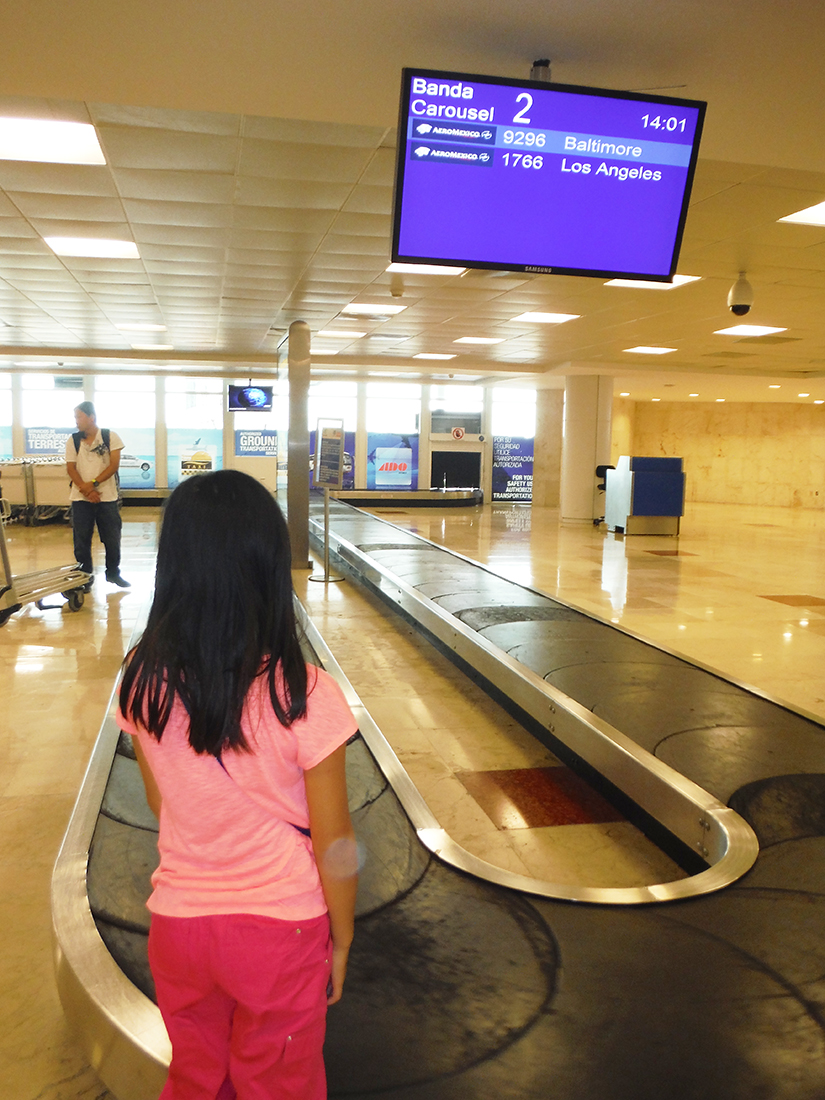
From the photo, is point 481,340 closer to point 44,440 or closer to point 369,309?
point 369,309

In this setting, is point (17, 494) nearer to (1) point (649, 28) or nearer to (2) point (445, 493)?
(2) point (445, 493)

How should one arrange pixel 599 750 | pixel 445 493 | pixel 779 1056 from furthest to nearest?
1. pixel 445 493
2. pixel 599 750
3. pixel 779 1056

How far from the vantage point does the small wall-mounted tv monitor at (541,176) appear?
3504mm

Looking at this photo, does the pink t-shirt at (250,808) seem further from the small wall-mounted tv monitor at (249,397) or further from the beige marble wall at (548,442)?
the beige marble wall at (548,442)

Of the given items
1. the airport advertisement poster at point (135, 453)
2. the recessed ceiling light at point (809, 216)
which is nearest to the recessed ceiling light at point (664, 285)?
the recessed ceiling light at point (809, 216)

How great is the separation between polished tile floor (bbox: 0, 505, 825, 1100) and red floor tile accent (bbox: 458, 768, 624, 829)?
16mm

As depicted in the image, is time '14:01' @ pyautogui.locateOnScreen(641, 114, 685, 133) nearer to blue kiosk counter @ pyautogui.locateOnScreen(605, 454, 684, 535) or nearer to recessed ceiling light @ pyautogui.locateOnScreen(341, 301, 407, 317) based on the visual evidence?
recessed ceiling light @ pyautogui.locateOnScreen(341, 301, 407, 317)

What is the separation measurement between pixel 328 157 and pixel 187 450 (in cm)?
1851

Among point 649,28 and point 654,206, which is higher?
point 649,28

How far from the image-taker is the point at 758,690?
4.68m

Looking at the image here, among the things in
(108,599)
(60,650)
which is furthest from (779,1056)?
(108,599)

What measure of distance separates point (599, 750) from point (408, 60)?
3356 millimetres

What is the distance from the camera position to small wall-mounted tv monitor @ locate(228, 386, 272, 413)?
21.5 metres

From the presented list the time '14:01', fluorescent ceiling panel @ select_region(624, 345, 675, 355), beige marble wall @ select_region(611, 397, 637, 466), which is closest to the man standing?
the time '14:01'
